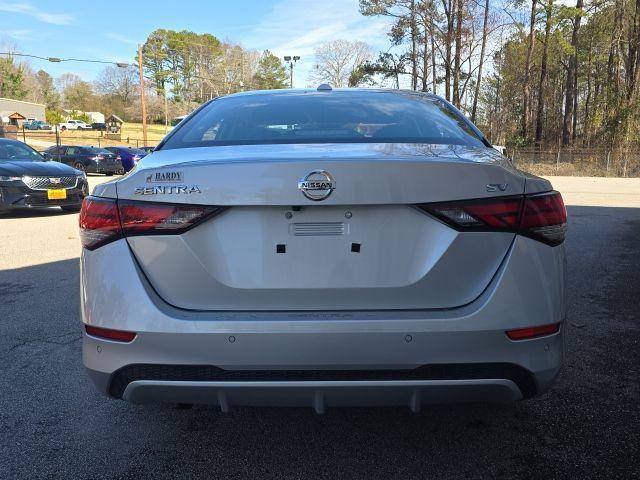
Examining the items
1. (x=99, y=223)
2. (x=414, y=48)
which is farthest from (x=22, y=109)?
→ (x=99, y=223)

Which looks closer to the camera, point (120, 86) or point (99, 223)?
point (99, 223)

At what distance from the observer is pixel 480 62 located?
4834cm

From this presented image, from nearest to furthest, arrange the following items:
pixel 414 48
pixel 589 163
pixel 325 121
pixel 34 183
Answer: pixel 325 121 → pixel 34 183 → pixel 589 163 → pixel 414 48

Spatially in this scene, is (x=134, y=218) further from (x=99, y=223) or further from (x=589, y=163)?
(x=589, y=163)

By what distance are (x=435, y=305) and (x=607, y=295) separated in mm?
4084

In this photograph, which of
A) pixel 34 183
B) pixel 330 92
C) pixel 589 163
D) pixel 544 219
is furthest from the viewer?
pixel 589 163

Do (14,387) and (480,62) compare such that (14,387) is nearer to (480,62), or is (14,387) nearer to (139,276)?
(139,276)

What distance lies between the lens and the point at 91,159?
26.7 meters

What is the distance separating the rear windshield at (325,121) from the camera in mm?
2588

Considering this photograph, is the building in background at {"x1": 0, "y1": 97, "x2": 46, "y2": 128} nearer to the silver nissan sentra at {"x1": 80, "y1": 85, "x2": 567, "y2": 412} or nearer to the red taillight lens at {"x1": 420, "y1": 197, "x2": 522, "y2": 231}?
the silver nissan sentra at {"x1": 80, "y1": 85, "x2": 567, "y2": 412}

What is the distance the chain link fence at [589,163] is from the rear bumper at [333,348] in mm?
33350

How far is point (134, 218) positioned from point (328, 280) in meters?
0.77

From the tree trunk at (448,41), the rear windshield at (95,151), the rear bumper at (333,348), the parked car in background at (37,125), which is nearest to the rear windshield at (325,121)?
the rear bumper at (333,348)

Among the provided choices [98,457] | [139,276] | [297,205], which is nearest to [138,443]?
[98,457]
